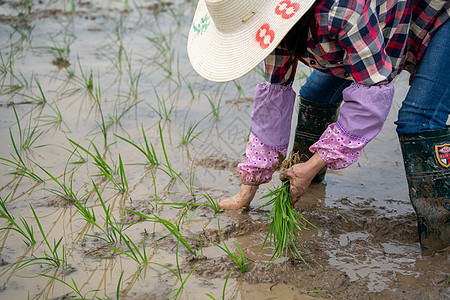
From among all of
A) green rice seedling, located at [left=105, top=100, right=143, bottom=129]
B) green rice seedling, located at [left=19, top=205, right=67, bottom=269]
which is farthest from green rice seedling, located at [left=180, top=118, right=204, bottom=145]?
green rice seedling, located at [left=19, top=205, right=67, bottom=269]

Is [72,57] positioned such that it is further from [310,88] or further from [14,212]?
[310,88]

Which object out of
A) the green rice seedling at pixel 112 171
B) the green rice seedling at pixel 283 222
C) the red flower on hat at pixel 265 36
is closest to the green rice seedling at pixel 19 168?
the green rice seedling at pixel 112 171

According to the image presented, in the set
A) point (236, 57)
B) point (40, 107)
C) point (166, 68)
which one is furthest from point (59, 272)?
point (166, 68)

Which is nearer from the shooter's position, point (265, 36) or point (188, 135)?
point (265, 36)

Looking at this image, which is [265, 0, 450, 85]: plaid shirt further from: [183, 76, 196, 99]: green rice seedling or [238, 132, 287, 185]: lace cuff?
[183, 76, 196, 99]: green rice seedling

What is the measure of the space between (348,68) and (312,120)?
722mm

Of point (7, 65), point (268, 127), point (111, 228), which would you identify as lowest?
point (111, 228)

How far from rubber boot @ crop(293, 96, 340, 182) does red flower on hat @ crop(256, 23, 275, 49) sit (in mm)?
852

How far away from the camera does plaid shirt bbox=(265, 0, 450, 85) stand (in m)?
1.90

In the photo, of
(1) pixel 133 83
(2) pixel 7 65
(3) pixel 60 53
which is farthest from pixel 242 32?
(2) pixel 7 65

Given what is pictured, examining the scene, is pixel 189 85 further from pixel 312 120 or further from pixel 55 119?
pixel 312 120

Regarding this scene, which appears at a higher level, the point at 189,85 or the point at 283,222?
the point at 189,85

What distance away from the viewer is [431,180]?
2219 millimetres

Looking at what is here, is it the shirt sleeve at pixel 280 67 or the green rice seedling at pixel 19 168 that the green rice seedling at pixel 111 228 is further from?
the shirt sleeve at pixel 280 67
